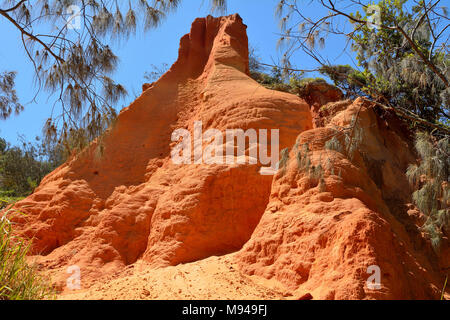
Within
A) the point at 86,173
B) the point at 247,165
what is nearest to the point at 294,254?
the point at 247,165

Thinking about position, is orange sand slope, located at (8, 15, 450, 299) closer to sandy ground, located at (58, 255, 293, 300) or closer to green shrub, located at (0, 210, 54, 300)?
sandy ground, located at (58, 255, 293, 300)

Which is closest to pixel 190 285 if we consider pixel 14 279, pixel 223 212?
pixel 223 212

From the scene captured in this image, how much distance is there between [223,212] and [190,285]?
208 centimetres

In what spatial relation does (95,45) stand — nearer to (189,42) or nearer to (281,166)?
(281,166)

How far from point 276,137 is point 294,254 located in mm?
3370

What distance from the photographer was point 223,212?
27.9ft

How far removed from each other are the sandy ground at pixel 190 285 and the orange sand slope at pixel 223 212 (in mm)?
31

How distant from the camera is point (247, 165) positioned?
8711 millimetres

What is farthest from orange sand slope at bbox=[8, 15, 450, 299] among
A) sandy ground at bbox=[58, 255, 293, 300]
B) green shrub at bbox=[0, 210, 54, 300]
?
green shrub at bbox=[0, 210, 54, 300]

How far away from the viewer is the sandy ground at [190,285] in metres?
6.34

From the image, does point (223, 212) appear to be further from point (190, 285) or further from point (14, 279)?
point (14, 279)

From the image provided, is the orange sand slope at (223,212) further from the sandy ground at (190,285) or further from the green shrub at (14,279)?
the green shrub at (14,279)

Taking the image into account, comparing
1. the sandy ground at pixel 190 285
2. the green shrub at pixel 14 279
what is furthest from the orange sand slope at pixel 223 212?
the green shrub at pixel 14 279

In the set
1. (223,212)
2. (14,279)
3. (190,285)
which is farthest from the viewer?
(223,212)
